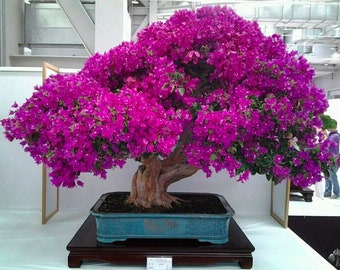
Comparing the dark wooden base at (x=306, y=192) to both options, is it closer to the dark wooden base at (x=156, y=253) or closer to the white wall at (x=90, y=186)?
the white wall at (x=90, y=186)

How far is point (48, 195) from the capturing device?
4.43ft

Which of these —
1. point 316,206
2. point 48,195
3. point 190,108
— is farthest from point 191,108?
point 316,206

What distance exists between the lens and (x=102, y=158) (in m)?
0.85

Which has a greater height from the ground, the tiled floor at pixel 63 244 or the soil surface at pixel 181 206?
the soil surface at pixel 181 206

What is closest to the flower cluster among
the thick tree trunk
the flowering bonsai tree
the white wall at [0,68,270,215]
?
the flowering bonsai tree

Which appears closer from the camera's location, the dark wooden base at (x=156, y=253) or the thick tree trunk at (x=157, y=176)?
the dark wooden base at (x=156, y=253)

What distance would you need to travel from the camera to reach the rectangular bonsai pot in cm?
98

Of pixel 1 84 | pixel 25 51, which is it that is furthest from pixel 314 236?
pixel 25 51

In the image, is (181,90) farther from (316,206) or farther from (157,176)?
(316,206)

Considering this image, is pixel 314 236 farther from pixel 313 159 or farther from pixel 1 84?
pixel 1 84

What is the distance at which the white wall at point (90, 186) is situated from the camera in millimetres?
1474

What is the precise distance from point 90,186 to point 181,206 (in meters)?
0.56

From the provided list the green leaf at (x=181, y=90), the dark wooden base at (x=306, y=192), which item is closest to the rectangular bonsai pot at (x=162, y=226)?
the green leaf at (x=181, y=90)

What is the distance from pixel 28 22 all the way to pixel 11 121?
3.90 meters
